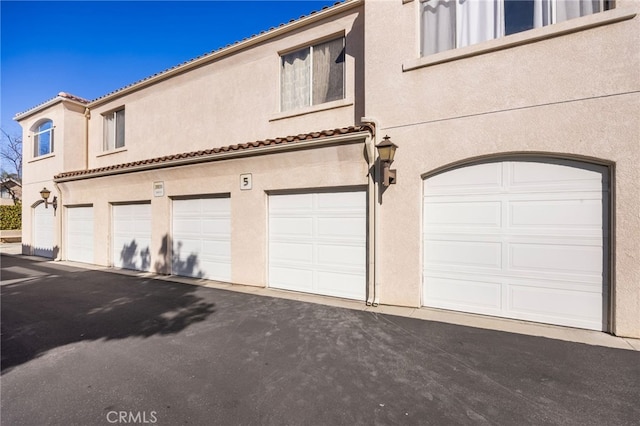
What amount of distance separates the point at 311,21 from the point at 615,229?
7.34m

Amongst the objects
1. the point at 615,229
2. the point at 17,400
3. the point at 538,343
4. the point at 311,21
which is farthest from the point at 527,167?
the point at 17,400

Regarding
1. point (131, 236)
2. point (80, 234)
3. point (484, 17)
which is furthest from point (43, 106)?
point (484, 17)

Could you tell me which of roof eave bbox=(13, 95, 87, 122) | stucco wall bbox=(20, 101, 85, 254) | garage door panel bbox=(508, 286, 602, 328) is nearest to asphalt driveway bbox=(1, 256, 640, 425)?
garage door panel bbox=(508, 286, 602, 328)

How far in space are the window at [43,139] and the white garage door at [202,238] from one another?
8732 millimetres

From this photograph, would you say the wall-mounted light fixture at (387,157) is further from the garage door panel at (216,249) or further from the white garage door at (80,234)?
the white garage door at (80,234)

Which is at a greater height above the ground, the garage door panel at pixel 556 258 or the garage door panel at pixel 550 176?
the garage door panel at pixel 550 176

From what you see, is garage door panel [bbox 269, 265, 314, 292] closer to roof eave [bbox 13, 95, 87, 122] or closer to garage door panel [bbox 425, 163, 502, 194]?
garage door panel [bbox 425, 163, 502, 194]

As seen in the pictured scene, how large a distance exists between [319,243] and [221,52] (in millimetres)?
6466

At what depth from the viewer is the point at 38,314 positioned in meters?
5.28

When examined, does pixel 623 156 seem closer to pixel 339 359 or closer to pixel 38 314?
pixel 339 359

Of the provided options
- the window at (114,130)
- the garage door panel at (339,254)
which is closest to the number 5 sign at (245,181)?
the garage door panel at (339,254)

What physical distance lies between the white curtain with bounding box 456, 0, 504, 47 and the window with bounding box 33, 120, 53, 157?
15468 mm

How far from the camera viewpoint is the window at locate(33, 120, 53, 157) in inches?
477

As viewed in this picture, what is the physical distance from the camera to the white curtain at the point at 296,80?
7.32 meters
